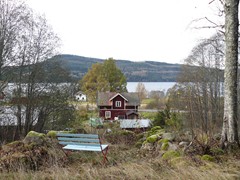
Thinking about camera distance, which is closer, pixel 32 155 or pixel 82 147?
pixel 32 155

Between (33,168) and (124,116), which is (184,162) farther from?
(124,116)

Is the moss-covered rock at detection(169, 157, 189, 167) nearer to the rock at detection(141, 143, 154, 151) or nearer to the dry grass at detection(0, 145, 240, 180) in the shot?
the dry grass at detection(0, 145, 240, 180)

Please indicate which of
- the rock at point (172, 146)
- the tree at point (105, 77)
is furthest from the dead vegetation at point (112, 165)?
the tree at point (105, 77)

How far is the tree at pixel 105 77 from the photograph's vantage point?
31572mm

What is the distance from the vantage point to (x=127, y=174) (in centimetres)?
373

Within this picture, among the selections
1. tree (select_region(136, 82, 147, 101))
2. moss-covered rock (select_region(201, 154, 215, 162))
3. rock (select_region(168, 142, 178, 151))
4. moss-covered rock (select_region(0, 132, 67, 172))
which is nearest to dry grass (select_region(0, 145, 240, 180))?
moss-covered rock (select_region(201, 154, 215, 162))

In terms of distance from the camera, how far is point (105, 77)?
3231 centimetres

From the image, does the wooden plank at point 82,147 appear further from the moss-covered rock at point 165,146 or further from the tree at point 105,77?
the tree at point 105,77

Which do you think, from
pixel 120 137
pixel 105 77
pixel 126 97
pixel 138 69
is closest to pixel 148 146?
pixel 120 137

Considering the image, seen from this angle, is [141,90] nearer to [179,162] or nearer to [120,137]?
[120,137]

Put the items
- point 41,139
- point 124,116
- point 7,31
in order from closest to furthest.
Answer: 1. point 41,139
2. point 7,31
3. point 124,116

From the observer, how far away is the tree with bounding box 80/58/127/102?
31572mm

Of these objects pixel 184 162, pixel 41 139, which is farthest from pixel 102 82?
pixel 184 162

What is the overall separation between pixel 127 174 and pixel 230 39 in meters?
3.53
